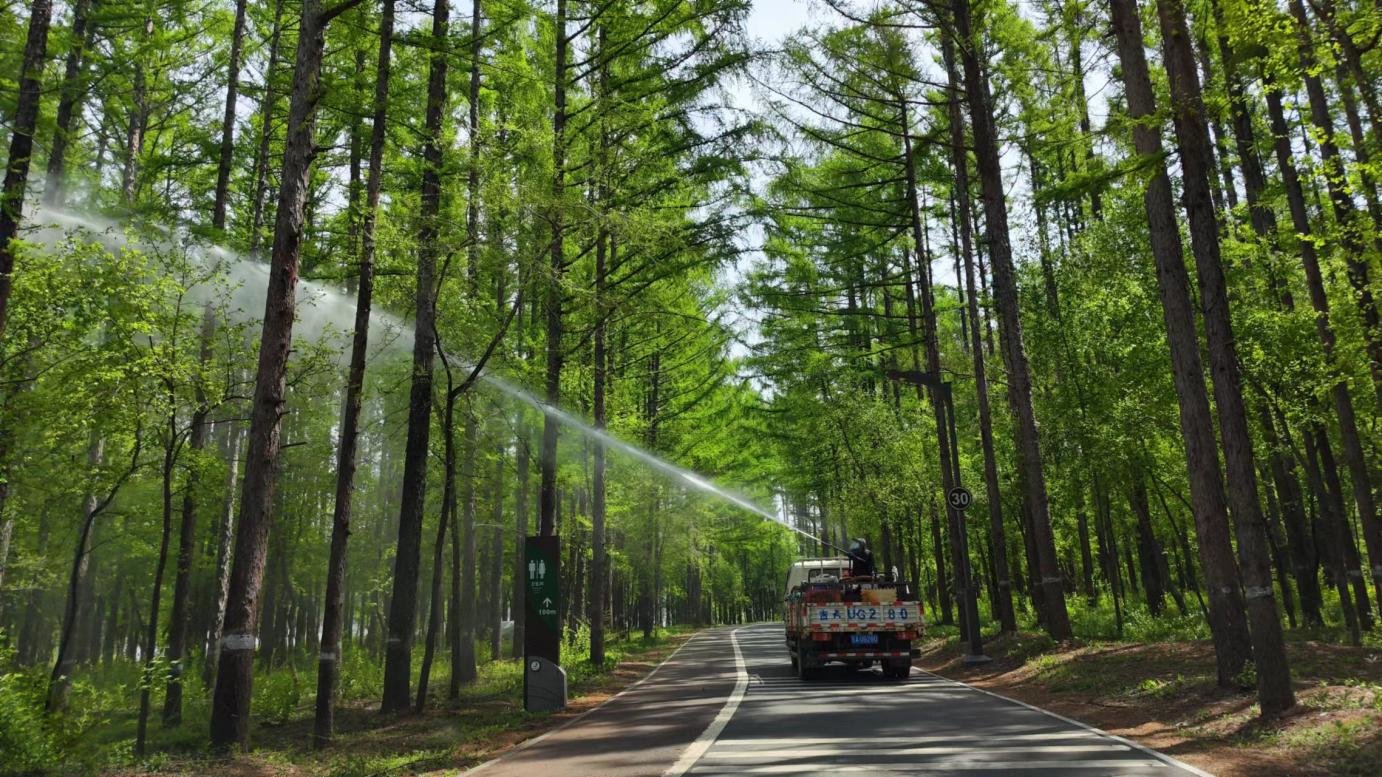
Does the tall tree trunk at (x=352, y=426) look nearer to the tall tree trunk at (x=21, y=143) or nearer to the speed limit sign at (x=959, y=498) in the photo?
the tall tree trunk at (x=21, y=143)

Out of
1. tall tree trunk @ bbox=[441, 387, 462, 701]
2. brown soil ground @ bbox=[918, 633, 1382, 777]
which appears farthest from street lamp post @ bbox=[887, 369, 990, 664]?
tall tree trunk @ bbox=[441, 387, 462, 701]

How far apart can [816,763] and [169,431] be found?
11.2 meters

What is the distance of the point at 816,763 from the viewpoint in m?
7.10

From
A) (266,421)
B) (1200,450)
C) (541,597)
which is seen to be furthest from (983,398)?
(266,421)

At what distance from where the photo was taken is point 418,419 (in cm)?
1389

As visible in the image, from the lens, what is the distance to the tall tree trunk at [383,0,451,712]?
1318 cm

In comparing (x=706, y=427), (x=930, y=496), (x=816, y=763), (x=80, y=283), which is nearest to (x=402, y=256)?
(x=80, y=283)

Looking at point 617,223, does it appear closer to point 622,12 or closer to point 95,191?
point 622,12

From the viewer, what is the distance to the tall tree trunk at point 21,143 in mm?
10719

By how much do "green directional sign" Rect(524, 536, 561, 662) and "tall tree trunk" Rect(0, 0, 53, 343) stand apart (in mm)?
7758

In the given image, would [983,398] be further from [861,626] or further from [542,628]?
[542,628]

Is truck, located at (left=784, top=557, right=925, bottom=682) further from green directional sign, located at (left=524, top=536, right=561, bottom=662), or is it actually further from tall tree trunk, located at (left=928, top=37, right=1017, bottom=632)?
green directional sign, located at (left=524, top=536, right=561, bottom=662)

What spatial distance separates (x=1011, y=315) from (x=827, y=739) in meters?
11.2

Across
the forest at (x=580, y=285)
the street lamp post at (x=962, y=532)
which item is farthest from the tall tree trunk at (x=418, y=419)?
the street lamp post at (x=962, y=532)
